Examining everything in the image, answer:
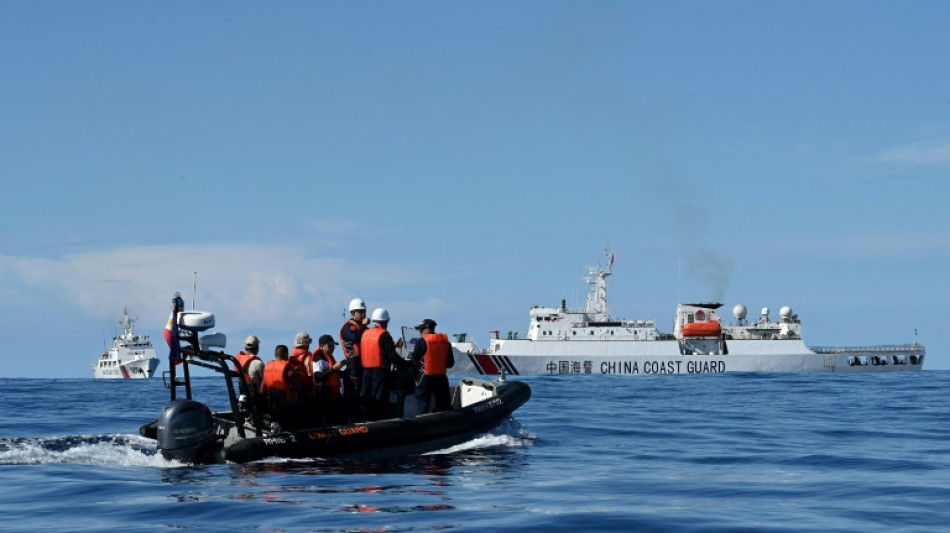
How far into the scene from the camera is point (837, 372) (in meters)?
76.6

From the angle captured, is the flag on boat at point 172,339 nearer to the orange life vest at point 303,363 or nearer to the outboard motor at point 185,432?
the outboard motor at point 185,432

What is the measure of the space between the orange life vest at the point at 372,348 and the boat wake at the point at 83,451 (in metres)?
3.38

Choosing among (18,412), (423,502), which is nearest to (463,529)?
(423,502)

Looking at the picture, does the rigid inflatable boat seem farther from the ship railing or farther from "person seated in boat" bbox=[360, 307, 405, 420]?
the ship railing

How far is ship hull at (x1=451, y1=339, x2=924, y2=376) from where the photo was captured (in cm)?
7481

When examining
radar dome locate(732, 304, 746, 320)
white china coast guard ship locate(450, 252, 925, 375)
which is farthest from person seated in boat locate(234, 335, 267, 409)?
radar dome locate(732, 304, 746, 320)

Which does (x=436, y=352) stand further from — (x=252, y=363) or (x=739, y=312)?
(x=739, y=312)

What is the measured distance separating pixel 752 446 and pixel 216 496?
10717mm

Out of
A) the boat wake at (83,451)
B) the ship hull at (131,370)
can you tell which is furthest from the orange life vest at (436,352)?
the ship hull at (131,370)

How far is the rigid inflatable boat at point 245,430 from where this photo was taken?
587 inches

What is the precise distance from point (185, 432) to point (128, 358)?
94238 mm

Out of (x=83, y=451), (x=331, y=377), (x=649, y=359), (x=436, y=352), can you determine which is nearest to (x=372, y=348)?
(x=331, y=377)

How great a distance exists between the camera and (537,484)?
44.1 feet

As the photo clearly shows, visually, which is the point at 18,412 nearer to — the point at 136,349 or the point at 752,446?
the point at 752,446
